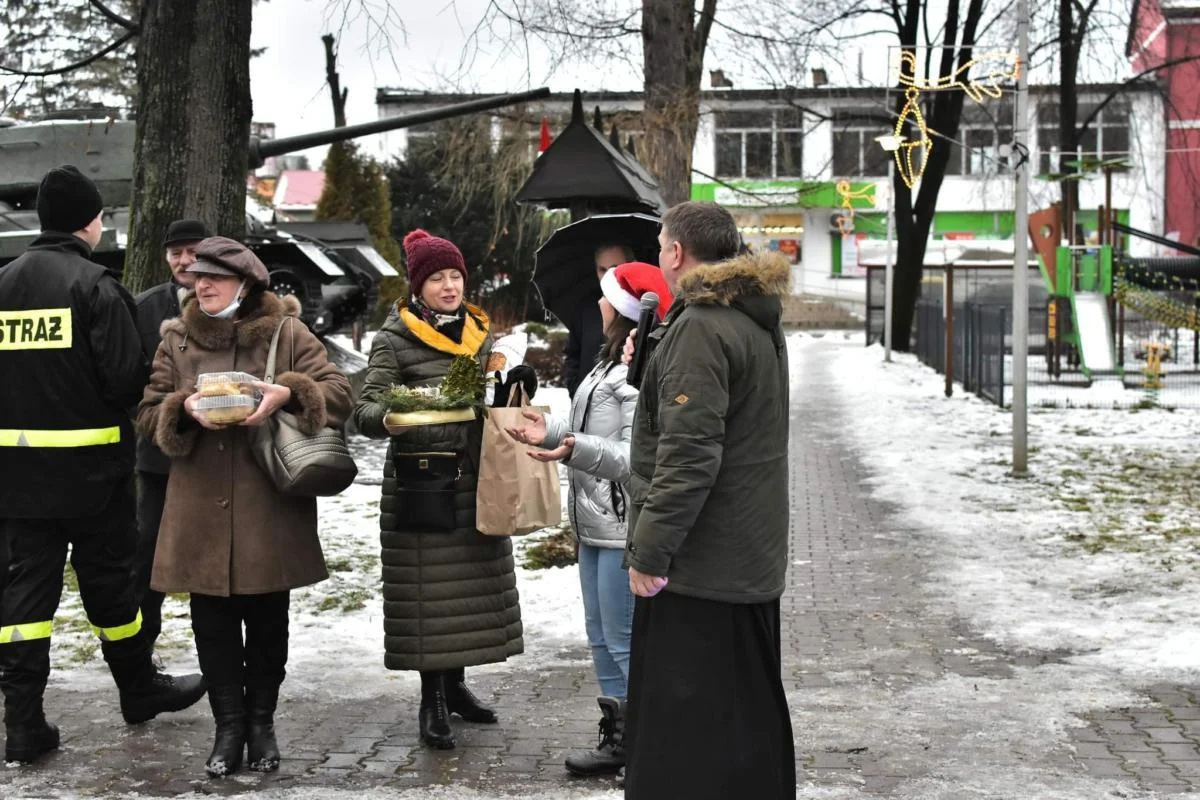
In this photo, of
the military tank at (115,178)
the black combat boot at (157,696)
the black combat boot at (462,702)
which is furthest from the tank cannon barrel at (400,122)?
the black combat boot at (462,702)

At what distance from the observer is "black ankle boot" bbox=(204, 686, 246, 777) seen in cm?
527

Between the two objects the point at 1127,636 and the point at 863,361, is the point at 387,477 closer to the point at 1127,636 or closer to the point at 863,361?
the point at 1127,636

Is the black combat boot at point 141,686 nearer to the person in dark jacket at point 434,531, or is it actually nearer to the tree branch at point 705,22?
the person in dark jacket at point 434,531

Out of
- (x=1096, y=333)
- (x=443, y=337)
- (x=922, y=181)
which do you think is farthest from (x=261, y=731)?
(x=922, y=181)

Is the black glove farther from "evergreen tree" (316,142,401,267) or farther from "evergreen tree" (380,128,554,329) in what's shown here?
"evergreen tree" (380,128,554,329)

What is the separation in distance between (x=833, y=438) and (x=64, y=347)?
11986 millimetres

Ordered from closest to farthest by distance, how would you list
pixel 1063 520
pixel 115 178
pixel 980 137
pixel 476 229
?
1. pixel 1063 520
2. pixel 115 178
3. pixel 476 229
4. pixel 980 137

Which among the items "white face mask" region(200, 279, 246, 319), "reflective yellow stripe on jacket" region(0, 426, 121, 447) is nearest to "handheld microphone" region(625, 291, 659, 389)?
"white face mask" region(200, 279, 246, 319)

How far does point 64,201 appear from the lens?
5680 mm

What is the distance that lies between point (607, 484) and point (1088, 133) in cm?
4956

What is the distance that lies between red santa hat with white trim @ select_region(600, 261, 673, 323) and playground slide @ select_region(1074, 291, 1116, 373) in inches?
698

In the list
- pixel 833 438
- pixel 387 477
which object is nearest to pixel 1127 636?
pixel 387 477

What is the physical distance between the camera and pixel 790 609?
817 centimetres

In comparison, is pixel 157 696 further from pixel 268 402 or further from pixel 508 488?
pixel 508 488
